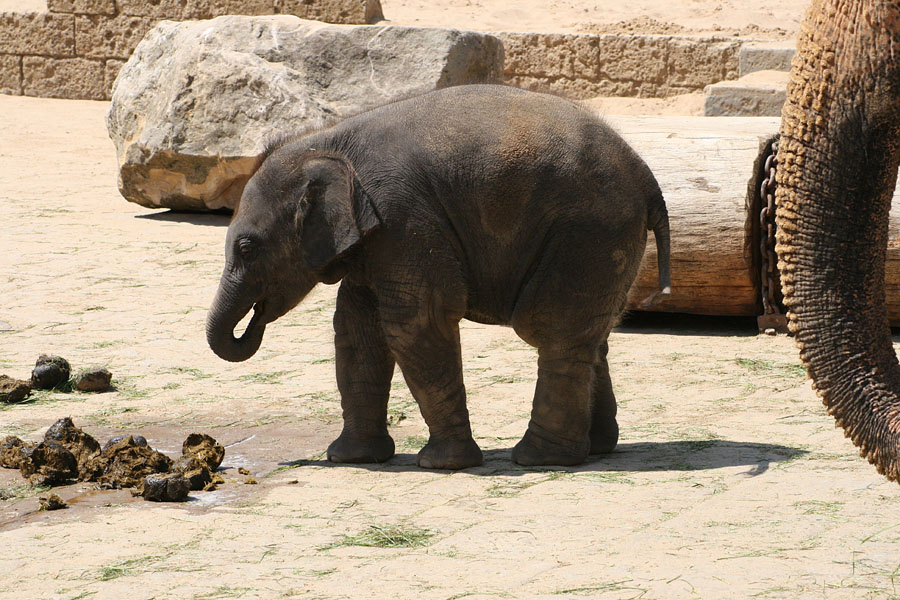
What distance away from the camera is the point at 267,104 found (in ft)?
35.5

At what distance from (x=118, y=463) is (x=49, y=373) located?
5.46 feet

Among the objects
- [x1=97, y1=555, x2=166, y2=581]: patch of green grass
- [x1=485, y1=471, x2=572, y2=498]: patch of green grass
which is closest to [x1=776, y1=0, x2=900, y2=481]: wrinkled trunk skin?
[x1=97, y1=555, x2=166, y2=581]: patch of green grass

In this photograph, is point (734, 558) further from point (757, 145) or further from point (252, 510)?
point (757, 145)

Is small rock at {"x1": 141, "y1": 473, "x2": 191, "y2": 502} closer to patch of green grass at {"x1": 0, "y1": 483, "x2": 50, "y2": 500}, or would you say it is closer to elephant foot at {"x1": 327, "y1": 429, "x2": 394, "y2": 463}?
patch of green grass at {"x1": 0, "y1": 483, "x2": 50, "y2": 500}

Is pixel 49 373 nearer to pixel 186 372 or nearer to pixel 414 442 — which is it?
pixel 186 372

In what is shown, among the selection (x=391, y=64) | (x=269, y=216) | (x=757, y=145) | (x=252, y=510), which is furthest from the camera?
(x=391, y=64)

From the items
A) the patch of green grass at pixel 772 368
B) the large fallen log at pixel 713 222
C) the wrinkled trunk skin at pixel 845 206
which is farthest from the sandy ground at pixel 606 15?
the wrinkled trunk skin at pixel 845 206

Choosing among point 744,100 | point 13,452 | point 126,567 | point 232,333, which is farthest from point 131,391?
point 744,100

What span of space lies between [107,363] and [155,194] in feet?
14.6

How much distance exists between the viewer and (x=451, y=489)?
4910 mm

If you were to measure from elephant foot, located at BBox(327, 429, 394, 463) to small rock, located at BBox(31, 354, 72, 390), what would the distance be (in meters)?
1.87

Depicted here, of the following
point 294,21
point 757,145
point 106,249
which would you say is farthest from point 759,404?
point 294,21

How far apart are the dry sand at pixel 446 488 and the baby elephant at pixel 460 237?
0.36 m

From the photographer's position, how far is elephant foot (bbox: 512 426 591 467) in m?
5.26
